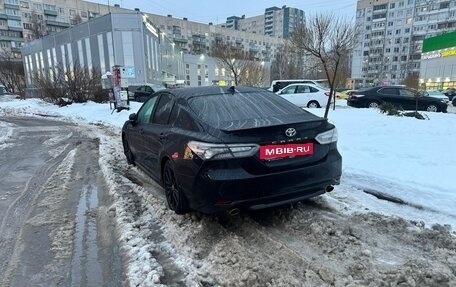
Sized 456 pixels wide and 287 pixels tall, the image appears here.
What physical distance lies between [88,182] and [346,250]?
4462 mm

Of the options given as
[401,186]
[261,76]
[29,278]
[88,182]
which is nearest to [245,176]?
[29,278]

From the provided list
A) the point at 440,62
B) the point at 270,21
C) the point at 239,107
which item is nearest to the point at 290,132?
the point at 239,107

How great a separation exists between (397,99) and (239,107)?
16.2 meters

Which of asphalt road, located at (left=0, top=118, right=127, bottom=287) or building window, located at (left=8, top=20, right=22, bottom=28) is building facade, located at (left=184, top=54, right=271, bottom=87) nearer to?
building window, located at (left=8, top=20, right=22, bottom=28)

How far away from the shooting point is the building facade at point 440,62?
168ft

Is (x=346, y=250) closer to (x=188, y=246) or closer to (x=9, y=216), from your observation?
(x=188, y=246)

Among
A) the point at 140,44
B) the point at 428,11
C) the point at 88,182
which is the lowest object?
the point at 88,182

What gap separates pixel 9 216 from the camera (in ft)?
14.9

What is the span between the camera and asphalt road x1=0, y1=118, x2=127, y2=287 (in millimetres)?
3146

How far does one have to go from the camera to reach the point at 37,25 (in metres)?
78.7

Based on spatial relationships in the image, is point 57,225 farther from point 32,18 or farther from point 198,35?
point 198,35

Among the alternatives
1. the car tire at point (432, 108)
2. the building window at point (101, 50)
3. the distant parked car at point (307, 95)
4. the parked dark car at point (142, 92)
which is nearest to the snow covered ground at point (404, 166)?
the car tire at point (432, 108)

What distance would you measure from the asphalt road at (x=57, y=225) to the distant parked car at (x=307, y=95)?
13.5 meters

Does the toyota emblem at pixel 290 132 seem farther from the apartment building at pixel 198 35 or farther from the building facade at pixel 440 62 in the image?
the apartment building at pixel 198 35
